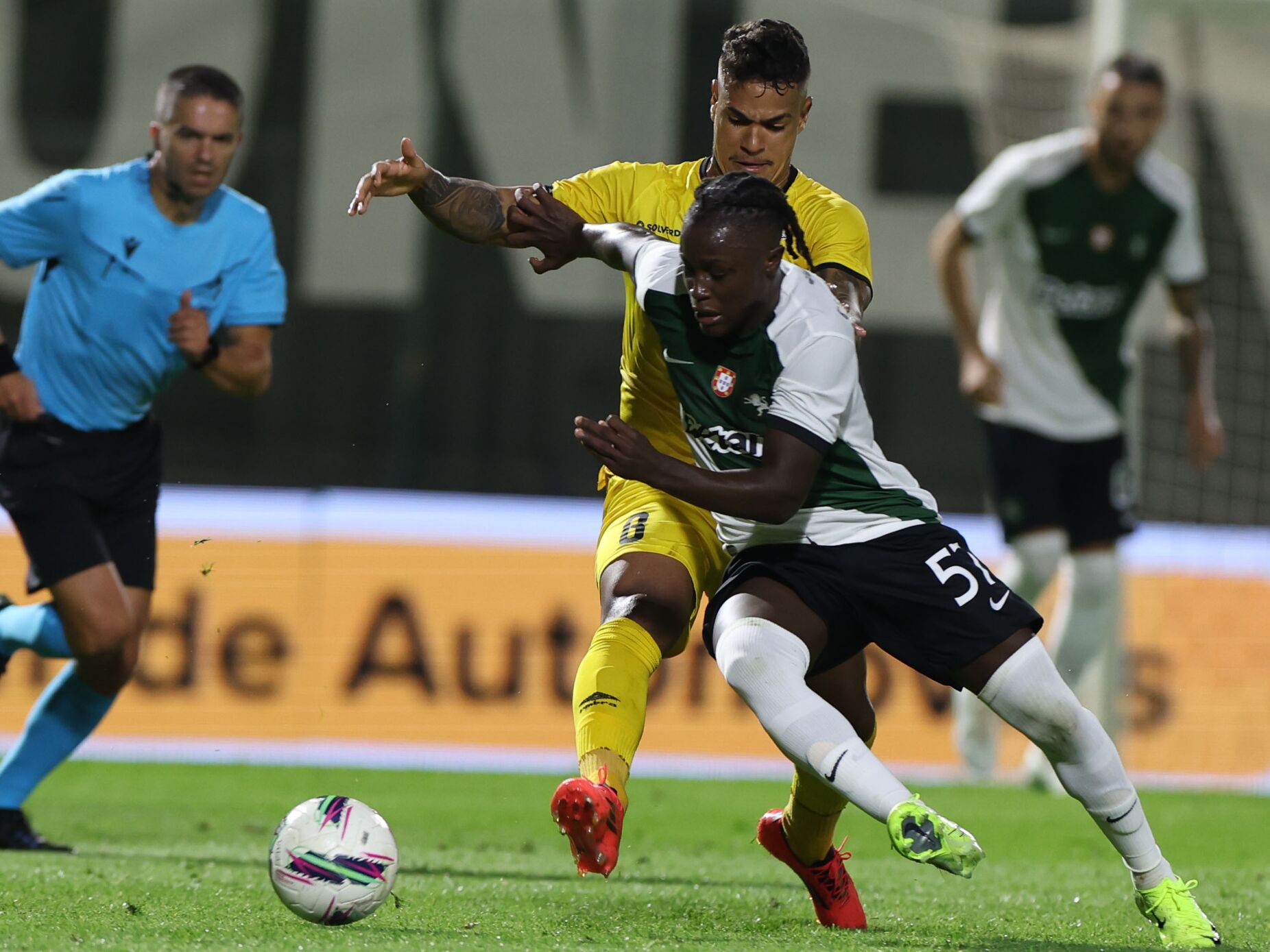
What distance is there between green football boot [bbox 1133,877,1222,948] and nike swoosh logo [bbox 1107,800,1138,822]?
0.53 ft

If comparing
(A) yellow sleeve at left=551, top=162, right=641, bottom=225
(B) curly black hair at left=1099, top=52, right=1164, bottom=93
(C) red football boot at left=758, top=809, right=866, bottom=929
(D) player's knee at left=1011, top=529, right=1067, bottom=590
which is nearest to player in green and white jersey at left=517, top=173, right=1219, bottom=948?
(A) yellow sleeve at left=551, top=162, right=641, bottom=225

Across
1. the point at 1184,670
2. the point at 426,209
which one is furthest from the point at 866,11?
the point at 426,209

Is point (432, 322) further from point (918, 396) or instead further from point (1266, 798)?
point (1266, 798)

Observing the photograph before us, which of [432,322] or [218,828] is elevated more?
[432,322]

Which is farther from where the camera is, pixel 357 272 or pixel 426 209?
pixel 357 272

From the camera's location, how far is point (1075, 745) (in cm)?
383

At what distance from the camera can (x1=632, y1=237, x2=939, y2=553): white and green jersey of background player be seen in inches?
148

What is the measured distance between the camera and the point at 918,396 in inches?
376

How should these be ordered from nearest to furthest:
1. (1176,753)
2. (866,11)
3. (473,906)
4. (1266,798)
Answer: (473,906)
(1266,798)
(1176,753)
(866,11)

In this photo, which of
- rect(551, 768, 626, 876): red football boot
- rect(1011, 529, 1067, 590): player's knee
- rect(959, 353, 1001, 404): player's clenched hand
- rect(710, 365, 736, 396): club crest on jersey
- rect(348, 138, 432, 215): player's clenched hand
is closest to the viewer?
rect(551, 768, 626, 876): red football boot

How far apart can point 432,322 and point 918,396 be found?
2.51 metres

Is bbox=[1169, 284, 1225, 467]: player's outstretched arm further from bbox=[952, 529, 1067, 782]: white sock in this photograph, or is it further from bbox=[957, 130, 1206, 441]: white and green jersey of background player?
bbox=[952, 529, 1067, 782]: white sock

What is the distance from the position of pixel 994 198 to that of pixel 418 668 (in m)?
3.26

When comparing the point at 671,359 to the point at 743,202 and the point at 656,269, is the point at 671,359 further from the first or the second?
the point at 743,202
